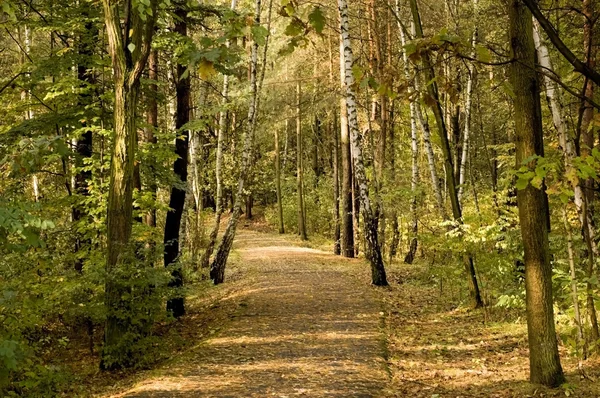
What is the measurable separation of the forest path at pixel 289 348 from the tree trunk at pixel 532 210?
1.88 metres

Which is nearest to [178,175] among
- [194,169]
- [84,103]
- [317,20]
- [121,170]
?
[84,103]

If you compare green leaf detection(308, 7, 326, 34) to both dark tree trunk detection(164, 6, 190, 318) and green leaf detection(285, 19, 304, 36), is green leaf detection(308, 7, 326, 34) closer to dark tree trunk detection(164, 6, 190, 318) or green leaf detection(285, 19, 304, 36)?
green leaf detection(285, 19, 304, 36)

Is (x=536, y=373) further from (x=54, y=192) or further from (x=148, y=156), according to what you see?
(x=54, y=192)

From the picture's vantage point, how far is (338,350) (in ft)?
23.9

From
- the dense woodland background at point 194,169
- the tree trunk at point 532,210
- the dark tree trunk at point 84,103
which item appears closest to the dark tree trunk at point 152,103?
the dense woodland background at point 194,169

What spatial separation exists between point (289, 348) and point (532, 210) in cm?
414

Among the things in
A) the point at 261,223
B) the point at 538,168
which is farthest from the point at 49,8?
the point at 261,223

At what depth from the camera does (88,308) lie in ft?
23.1

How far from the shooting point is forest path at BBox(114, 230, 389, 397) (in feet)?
19.5

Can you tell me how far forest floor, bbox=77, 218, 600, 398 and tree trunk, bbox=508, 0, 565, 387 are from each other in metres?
0.40

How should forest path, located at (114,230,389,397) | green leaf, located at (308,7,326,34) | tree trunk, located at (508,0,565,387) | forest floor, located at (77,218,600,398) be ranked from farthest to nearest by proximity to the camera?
1. forest path, located at (114,230,389,397)
2. forest floor, located at (77,218,600,398)
3. tree trunk, located at (508,0,565,387)
4. green leaf, located at (308,7,326,34)

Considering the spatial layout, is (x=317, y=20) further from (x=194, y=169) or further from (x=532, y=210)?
(x=194, y=169)

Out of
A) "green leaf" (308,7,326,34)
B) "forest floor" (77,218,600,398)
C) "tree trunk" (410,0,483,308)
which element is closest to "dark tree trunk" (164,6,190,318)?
"forest floor" (77,218,600,398)

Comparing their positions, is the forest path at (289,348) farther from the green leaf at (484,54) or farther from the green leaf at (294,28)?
the green leaf at (294,28)
